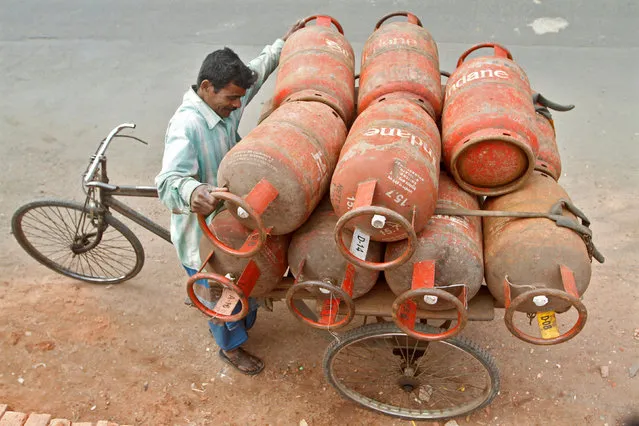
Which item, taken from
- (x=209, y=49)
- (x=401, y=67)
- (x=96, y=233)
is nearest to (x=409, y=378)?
(x=401, y=67)

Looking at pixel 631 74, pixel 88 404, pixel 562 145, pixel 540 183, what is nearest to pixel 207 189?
pixel 540 183

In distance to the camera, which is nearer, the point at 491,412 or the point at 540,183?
the point at 540,183

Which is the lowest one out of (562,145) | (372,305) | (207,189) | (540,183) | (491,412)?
(491,412)

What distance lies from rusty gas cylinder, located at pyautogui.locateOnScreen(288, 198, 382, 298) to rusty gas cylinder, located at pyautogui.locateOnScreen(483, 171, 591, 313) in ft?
1.74

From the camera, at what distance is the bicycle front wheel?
3.88 m

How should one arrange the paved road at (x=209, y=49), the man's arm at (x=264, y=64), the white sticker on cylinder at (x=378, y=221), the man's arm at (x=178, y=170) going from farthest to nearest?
the paved road at (x=209, y=49)
the man's arm at (x=264, y=64)
the man's arm at (x=178, y=170)
the white sticker on cylinder at (x=378, y=221)

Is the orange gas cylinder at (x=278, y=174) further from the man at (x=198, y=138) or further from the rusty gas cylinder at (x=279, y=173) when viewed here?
the man at (x=198, y=138)

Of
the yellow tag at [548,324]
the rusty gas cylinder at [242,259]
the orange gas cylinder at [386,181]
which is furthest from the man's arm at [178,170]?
the yellow tag at [548,324]

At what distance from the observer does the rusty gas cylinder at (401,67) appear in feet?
9.81

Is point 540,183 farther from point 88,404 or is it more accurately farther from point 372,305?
point 88,404

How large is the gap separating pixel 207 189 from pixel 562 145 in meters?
4.20

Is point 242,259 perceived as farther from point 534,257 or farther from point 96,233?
point 96,233

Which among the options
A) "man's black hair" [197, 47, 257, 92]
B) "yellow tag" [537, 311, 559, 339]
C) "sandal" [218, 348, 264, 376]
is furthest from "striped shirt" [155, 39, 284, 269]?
"yellow tag" [537, 311, 559, 339]

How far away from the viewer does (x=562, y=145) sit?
5449 mm
